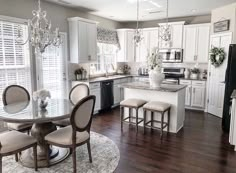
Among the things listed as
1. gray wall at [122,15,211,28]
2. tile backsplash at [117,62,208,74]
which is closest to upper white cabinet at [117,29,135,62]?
tile backsplash at [117,62,208,74]

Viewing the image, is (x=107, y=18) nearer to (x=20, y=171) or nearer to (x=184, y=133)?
(x=184, y=133)

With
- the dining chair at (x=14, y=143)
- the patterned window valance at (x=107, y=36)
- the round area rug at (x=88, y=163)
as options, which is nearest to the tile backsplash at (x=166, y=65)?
the patterned window valance at (x=107, y=36)

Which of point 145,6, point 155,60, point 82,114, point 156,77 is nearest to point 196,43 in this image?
point 145,6

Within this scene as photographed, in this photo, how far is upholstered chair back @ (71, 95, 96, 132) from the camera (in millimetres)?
2584

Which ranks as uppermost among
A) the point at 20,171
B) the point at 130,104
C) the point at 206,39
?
the point at 206,39

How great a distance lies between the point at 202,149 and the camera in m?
3.51

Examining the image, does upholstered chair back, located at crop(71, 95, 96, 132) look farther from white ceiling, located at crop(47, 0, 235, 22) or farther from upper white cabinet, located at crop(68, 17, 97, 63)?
white ceiling, located at crop(47, 0, 235, 22)

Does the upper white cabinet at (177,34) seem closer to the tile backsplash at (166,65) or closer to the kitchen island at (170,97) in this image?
the tile backsplash at (166,65)

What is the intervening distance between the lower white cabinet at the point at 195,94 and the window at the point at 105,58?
8.49ft

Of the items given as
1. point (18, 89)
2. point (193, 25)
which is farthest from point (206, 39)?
point (18, 89)

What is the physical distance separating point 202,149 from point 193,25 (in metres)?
4.06

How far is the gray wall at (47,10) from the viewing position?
155 inches

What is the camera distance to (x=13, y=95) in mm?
3541

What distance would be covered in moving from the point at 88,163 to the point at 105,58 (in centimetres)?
457
